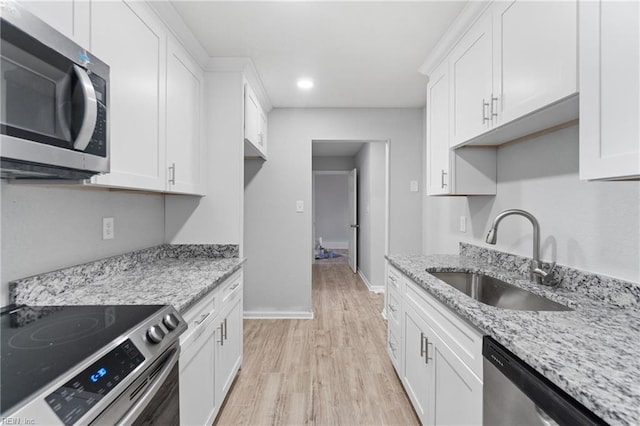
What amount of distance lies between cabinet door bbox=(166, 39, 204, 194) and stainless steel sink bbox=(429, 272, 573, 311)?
1735mm

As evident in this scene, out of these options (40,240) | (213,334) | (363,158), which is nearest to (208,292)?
(213,334)

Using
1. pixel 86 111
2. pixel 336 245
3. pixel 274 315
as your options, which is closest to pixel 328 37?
pixel 86 111

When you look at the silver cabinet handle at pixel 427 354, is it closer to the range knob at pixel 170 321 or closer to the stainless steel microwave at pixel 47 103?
the range knob at pixel 170 321

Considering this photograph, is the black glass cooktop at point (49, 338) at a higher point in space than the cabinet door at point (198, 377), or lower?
higher

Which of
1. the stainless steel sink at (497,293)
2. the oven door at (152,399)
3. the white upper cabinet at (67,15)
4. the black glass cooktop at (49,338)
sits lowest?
the oven door at (152,399)

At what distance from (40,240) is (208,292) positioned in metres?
0.73

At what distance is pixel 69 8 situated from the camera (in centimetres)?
108

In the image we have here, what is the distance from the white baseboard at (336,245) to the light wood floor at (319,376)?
5.37 meters

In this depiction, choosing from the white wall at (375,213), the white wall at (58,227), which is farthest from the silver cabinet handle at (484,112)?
the white wall at (375,213)

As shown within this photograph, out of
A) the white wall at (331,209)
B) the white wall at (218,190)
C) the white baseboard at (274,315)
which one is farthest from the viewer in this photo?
the white wall at (331,209)

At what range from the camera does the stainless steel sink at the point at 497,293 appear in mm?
1374

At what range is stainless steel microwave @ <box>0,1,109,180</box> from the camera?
79 cm

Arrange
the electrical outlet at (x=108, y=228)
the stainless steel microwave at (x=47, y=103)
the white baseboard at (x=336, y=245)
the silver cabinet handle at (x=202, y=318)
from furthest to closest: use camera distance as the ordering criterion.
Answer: the white baseboard at (x=336, y=245)
the electrical outlet at (x=108, y=228)
the silver cabinet handle at (x=202, y=318)
the stainless steel microwave at (x=47, y=103)

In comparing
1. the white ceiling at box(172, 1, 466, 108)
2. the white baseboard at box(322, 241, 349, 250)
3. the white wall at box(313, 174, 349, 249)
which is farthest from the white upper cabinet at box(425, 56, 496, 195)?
the white wall at box(313, 174, 349, 249)
